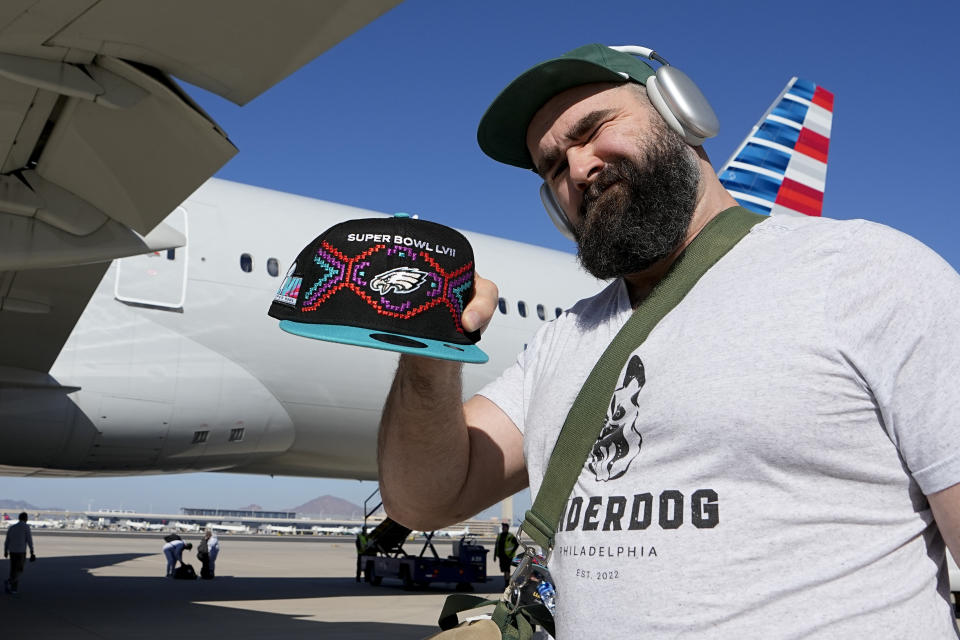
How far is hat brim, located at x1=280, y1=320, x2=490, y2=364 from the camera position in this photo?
1242 millimetres

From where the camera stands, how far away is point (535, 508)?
1.51 metres

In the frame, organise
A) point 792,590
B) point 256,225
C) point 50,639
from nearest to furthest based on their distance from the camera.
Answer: point 792,590, point 50,639, point 256,225

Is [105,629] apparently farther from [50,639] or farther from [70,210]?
[70,210]

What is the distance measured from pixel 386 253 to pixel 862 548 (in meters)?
0.84

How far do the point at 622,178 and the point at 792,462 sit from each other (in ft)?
2.19

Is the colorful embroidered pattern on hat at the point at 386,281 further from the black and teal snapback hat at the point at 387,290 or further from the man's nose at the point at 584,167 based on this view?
the man's nose at the point at 584,167

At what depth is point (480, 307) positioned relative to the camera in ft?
4.59

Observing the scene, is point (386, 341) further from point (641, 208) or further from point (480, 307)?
point (641, 208)

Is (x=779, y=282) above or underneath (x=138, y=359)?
underneath

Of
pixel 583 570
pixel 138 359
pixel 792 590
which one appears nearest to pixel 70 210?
pixel 138 359

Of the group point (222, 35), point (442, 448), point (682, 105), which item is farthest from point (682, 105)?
point (222, 35)

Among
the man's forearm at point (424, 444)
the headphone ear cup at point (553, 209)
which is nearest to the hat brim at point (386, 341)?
the man's forearm at point (424, 444)

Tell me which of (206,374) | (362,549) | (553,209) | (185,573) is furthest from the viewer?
(362,549)

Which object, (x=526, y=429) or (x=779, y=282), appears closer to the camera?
(x=779, y=282)
